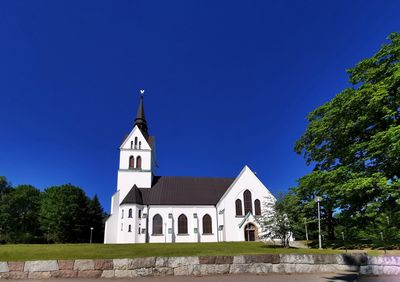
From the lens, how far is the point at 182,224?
41312 mm

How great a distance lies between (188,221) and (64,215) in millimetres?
28523

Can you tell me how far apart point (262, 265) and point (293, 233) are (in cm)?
1341

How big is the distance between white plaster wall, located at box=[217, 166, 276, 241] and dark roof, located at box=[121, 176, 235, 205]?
338cm

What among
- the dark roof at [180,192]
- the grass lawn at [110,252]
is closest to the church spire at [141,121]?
the dark roof at [180,192]

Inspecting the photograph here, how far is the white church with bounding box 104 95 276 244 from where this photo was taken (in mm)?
38750

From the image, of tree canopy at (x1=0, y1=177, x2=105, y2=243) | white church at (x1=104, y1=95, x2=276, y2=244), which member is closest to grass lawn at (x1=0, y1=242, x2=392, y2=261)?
white church at (x1=104, y1=95, x2=276, y2=244)

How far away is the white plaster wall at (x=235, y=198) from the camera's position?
38594mm

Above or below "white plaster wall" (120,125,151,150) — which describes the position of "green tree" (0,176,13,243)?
below

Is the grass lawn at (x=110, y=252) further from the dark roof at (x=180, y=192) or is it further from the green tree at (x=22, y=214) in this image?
the green tree at (x=22, y=214)

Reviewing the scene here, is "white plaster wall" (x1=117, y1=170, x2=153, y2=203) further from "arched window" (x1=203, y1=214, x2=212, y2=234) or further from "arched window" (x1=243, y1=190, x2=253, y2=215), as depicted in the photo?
"arched window" (x1=243, y1=190, x2=253, y2=215)

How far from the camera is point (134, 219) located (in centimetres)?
3900

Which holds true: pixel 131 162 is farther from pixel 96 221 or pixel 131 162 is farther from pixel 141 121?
pixel 96 221

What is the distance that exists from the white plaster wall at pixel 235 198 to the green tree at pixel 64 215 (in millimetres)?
32732

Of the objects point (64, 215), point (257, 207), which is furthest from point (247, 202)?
point (64, 215)
